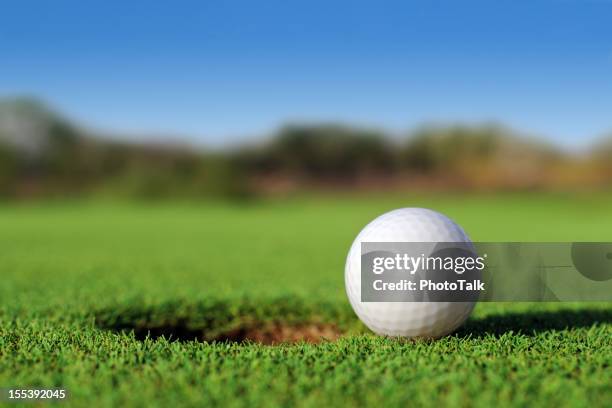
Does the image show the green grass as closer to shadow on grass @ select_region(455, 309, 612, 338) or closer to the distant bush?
shadow on grass @ select_region(455, 309, 612, 338)

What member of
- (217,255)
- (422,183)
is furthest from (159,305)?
(422,183)

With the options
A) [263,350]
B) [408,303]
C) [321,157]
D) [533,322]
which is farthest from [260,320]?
[321,157]

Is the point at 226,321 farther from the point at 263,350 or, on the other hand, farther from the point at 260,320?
the point at 263,350

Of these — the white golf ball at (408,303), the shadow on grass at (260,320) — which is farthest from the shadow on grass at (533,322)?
the white golf ball at (408,303)

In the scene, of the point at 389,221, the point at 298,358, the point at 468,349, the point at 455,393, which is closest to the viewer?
the point at 455,393

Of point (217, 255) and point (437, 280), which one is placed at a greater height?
point (437, 280)

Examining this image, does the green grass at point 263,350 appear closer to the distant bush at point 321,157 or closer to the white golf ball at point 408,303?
the white golf ball at point 408,303

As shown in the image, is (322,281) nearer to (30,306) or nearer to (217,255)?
(30,306)
